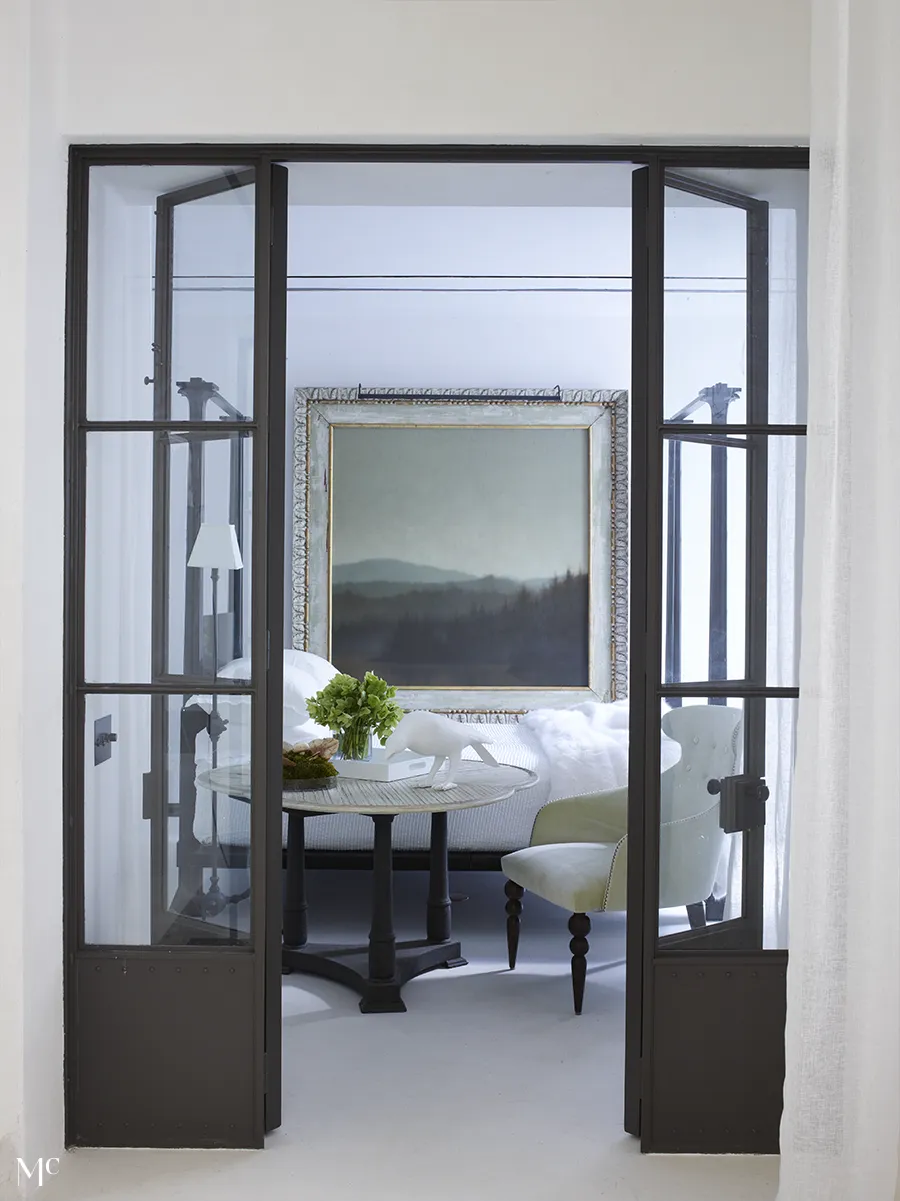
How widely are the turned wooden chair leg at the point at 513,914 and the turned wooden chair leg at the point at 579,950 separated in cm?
31

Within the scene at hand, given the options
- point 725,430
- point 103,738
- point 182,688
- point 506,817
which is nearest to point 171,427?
point 182,688

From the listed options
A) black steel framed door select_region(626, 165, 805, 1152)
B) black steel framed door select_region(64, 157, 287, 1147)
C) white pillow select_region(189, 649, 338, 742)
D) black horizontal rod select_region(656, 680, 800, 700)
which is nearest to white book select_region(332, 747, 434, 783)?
white pillow select_region(189, 649, 338, 742)

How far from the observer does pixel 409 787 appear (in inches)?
143

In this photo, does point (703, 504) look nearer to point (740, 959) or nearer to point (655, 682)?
point (655, 682)

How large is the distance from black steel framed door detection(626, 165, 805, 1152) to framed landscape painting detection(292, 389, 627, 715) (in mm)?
3449

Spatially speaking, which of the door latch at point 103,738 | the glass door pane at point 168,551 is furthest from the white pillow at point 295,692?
the door latch at point 103,738

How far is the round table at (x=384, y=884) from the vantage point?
3.43m

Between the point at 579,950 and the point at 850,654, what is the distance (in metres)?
1.84

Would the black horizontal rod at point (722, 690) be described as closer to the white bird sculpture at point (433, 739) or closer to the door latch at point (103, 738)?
the white bird sculpture at point (433, 739)

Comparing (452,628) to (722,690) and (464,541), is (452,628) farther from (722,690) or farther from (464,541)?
(722,690)

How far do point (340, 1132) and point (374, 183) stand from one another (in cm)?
248

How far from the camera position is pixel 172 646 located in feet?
8.53

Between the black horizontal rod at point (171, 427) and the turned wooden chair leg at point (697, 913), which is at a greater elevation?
the black horizontal rod at point (171, 427)

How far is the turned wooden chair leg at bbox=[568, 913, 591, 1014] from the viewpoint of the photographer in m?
3.43
